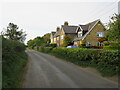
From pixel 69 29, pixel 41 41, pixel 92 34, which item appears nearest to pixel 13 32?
pixel 69 29

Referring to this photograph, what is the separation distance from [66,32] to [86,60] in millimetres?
26189

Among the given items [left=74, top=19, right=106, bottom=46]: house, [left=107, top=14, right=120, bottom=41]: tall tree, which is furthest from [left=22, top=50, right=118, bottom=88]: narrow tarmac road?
[left=74, top=19, right=106, bottom=46]: house

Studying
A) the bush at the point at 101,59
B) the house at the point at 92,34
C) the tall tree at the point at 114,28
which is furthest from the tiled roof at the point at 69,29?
the tall tree at the point at 114,28

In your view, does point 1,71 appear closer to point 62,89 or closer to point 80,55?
point 62,89

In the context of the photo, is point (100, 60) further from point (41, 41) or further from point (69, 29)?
point (41, 41)

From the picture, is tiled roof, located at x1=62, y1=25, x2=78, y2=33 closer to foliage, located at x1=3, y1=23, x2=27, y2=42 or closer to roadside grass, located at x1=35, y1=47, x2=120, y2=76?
foliage, located at x1=3, y1=23, x2=27, y2=42

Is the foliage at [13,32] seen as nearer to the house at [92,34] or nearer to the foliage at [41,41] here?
the foliage at [41,41]

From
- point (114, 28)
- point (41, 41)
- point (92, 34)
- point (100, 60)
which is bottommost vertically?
point (100, 60)

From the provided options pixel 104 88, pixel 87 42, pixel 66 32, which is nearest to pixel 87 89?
pixel 104 88

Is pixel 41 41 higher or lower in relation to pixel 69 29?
→ lower

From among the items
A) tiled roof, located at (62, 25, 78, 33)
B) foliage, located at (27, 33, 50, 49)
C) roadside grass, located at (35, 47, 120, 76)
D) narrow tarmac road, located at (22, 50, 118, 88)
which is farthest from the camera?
foliage, located at (27, 33, 50, 49)

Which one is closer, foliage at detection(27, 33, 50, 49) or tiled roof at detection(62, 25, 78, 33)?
tiled roof at detection(62, 25, 78, 33)

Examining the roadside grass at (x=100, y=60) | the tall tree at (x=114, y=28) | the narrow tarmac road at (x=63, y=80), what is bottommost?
the narrow tarmac road at (x=63, y=80)

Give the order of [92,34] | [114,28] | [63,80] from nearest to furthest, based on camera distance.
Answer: [63,80] → [114,28] → [92,34]
